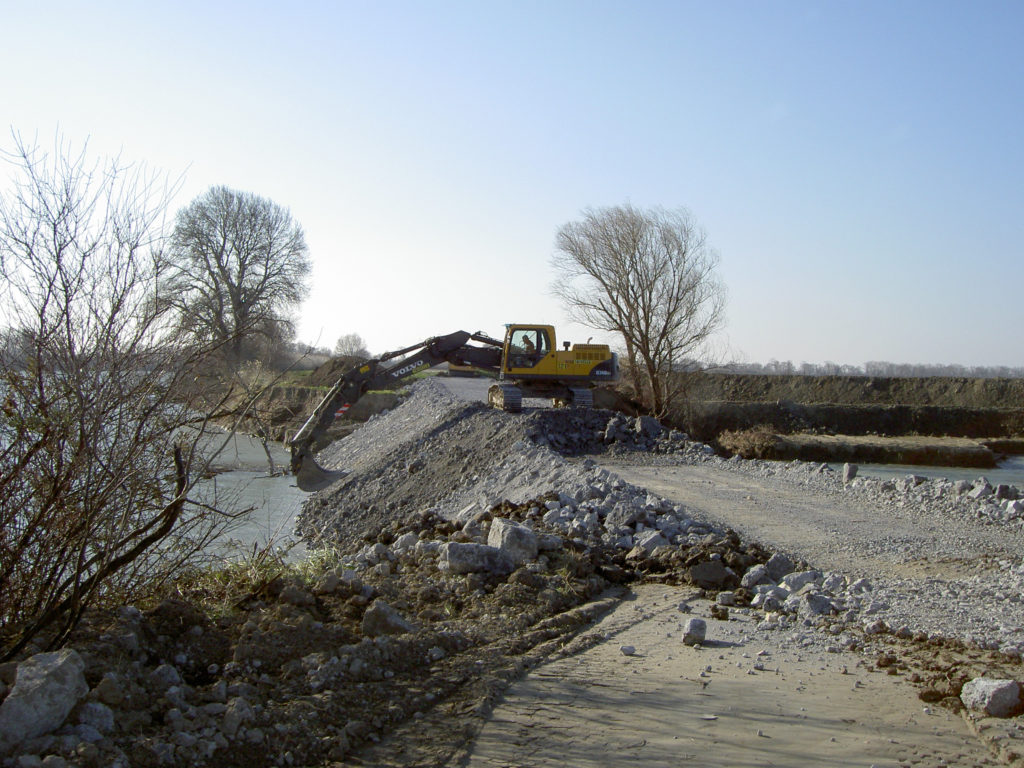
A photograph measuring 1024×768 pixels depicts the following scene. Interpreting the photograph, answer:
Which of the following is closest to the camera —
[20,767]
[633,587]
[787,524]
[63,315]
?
[20,767]

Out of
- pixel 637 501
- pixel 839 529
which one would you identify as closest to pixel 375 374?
pixel 637 501

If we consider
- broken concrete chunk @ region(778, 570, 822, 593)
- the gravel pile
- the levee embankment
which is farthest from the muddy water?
the levee embankment

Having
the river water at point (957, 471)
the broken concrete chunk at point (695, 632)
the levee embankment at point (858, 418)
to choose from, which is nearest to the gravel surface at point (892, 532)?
the broken concrete chunk at point (695, 632)

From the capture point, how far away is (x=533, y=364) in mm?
20984

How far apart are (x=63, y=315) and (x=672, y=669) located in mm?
4413

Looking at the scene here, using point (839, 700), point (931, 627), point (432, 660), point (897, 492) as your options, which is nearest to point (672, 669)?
point (839, 700)

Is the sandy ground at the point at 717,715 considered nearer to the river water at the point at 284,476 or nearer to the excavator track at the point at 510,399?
the river water at the point at 284,476

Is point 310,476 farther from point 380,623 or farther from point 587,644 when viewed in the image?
point 380,623

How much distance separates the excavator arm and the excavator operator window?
0.46 metres

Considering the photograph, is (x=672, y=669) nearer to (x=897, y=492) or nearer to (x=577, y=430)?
(x=897, y=492)

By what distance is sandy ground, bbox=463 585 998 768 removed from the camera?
4.43 metres

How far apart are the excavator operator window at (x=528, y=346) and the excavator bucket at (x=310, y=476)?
5.27m

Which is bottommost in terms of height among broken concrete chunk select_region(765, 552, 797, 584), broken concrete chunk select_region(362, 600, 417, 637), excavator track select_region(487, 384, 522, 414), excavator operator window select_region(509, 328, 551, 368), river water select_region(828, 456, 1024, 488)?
river water select_region(828, 456, 1024, 488)

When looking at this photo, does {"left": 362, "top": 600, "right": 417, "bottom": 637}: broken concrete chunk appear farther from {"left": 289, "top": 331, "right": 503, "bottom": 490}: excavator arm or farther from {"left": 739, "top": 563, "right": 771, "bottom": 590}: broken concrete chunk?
{"left": 289, "top": 331, "right": 503, "bottom": 490}: excavator arm
